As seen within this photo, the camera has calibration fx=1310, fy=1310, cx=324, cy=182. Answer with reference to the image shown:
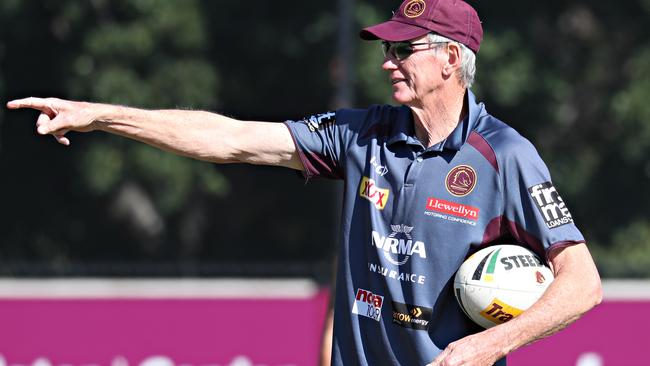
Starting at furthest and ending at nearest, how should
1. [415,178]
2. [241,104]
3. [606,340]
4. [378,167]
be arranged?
[241,104] → [606,340] → [378,167] → [415,178]

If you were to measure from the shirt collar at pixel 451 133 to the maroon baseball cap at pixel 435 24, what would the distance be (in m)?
0.21

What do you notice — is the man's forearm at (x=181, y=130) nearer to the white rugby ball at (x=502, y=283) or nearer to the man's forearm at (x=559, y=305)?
the white rugby ball at (x=502, y=283)

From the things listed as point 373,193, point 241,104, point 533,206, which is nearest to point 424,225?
point 373,193

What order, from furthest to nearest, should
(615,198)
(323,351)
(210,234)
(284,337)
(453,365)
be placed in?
(210,234)
(615,198)
(284,337)
(323,351)
(453,365)

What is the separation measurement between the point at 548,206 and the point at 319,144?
3.04ft

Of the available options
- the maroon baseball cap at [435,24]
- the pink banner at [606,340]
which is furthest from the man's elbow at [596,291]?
the pink banner at [606,340]

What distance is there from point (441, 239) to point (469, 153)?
0.31 meters

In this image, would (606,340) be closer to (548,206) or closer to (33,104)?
(548,206)

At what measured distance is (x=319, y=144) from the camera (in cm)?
479

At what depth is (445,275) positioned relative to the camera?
14.4ft

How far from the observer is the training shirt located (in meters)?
4.34

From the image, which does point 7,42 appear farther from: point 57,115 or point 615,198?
point 57,115

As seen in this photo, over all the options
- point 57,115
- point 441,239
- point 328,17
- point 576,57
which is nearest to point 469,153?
point 441,239

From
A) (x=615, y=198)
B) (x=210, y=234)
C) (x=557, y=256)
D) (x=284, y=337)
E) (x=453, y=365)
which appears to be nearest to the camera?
(x=453, y=365)
